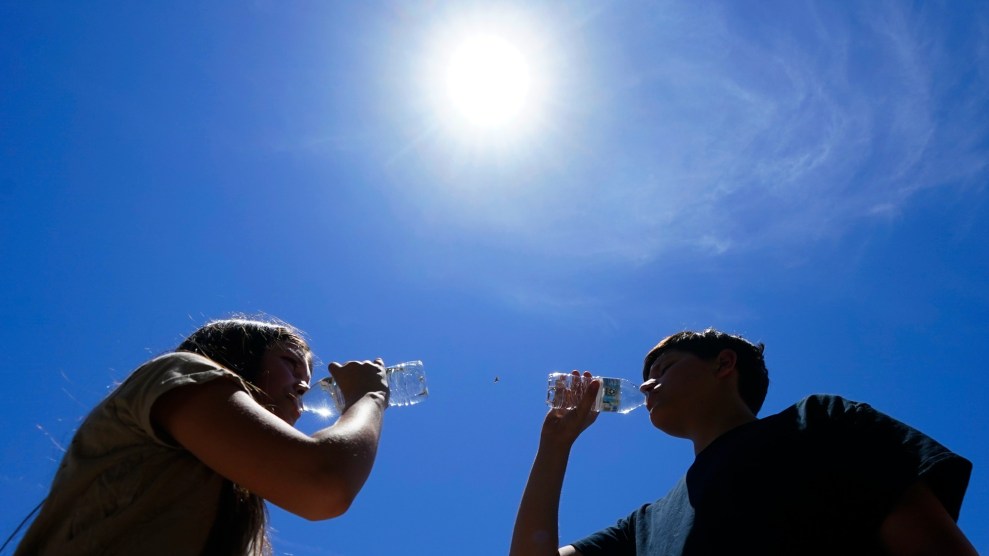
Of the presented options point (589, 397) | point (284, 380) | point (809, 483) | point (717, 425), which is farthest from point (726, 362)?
point (284, 380)

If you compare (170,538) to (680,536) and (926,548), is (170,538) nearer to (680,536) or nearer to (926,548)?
(680,536)

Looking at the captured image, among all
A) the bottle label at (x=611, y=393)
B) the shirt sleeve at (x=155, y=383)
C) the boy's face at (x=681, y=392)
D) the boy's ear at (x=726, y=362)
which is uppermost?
the bottle label at (x=611, y=393)

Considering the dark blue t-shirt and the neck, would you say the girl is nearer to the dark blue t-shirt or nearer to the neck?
the dark blue t-shirt

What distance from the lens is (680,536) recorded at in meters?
3.15

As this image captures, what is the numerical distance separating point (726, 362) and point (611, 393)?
1.54m

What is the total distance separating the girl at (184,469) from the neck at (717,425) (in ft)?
8.03

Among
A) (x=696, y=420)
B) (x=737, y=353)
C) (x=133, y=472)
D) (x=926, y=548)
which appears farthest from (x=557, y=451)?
(x=133, y=472)

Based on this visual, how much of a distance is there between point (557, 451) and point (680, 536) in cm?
122

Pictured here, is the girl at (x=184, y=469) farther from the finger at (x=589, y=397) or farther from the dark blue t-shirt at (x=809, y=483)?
the finger at (x=589, y=397)

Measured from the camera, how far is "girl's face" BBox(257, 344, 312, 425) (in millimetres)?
2707

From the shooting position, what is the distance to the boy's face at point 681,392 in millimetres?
4113

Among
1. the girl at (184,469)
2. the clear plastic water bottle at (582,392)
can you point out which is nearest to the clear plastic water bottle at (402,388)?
the clear plastic water bottle at (582,392)

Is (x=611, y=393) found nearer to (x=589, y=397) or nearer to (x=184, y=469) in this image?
(x=589, y=397)

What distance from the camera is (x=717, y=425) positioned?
3953 millimetres
